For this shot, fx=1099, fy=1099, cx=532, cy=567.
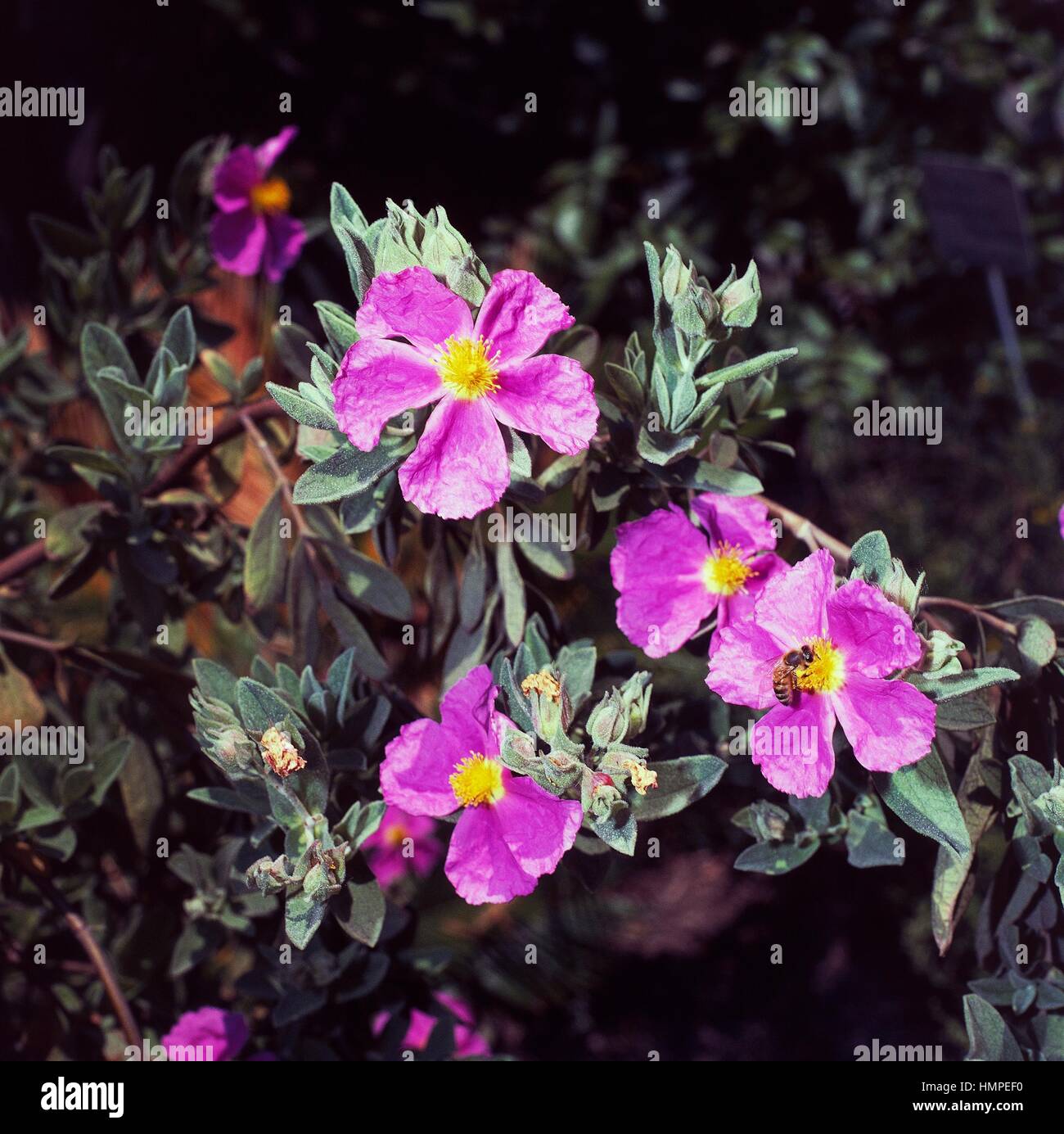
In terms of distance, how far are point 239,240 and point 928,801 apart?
1.01 meters

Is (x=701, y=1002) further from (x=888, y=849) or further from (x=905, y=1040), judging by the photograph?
(x=888, y=849)

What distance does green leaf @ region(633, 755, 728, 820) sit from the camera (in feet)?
2.76

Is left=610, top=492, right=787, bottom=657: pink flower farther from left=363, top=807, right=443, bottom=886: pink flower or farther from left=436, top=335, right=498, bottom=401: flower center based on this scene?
left=363, top=807, right=443, bottom=886: pink flower

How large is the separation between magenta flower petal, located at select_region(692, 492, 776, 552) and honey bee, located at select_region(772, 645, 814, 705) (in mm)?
151

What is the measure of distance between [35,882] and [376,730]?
41cm

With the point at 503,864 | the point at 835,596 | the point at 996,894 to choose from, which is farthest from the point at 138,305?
the point at 996,894

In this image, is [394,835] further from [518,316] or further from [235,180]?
[518,316]

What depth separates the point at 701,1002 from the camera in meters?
2.08

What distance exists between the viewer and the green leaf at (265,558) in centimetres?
102

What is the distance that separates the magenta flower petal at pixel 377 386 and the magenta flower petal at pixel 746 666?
279mm
